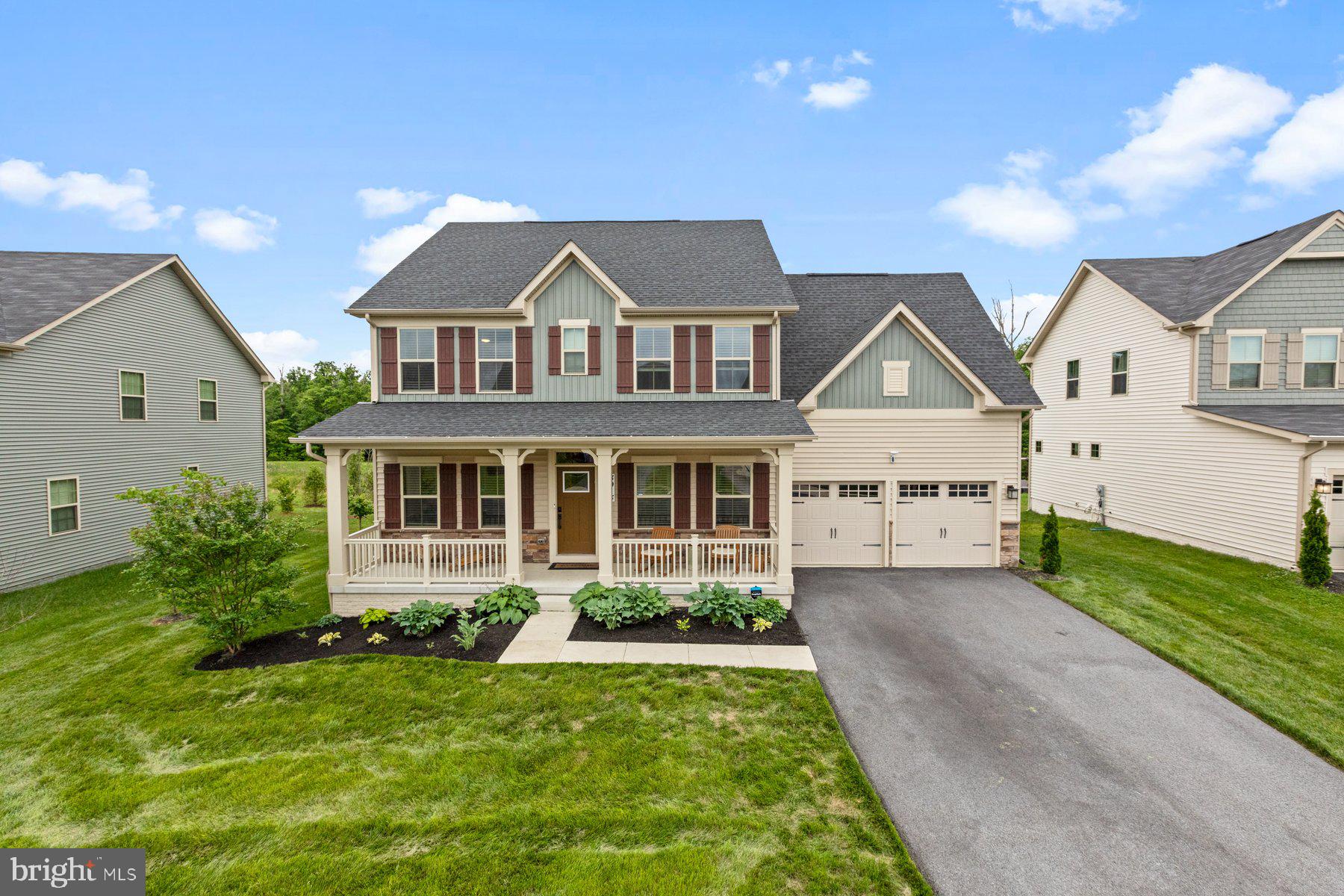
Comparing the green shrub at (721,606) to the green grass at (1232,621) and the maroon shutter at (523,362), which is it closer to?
the maroon shutter at (523,362)

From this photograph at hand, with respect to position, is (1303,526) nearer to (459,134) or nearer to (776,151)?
(776,151)

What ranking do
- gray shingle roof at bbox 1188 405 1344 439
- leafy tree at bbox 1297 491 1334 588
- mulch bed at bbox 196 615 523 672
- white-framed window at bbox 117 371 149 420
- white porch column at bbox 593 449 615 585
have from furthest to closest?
white-framed window at bbox 117 371 149 420 < gray shingle roof at bbox 1188 405 1344 439 < leafy tree at bbox 1297 491 1334 588 < white porch column at bbox 593 449 615 585 < mulch bed at bbox 196 615 523 672

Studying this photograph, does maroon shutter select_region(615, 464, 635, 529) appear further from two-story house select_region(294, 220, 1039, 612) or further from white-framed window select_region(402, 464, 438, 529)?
white-framed window select_region(402, 464, 438, 529)

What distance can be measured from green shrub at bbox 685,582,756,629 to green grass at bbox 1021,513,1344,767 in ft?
21.1

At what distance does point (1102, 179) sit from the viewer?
29.8 meters

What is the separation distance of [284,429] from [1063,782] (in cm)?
5103

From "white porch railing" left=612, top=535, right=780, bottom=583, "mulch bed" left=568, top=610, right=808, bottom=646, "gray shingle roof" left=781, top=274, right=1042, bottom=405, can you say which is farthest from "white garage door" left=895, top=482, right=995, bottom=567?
"mulch bed" left=568, top=610, right=808, bottom=646

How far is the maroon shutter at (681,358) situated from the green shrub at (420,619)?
653cm

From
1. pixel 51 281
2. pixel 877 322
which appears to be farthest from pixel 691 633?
pixel 51 281

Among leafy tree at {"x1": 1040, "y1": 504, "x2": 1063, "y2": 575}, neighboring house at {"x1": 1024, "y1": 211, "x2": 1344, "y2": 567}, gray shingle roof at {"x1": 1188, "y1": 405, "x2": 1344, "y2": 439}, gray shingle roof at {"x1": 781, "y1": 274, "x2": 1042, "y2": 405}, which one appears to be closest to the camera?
gray shingle roof at {"x1": 1188, "y1": 405, "x2": 1344, "y2": 439}

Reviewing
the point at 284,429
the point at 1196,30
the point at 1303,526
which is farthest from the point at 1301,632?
the point at 284,429

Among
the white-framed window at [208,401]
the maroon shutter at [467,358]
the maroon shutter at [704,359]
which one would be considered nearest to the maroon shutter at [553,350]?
the maroon shutter at [467,358]

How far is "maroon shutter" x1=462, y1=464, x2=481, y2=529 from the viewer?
38.0ft

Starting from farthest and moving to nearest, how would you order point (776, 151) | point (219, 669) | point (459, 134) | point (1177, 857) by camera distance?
point (776, 151)
point (459, 134)
point (219, 669)
point (1177, 857)
